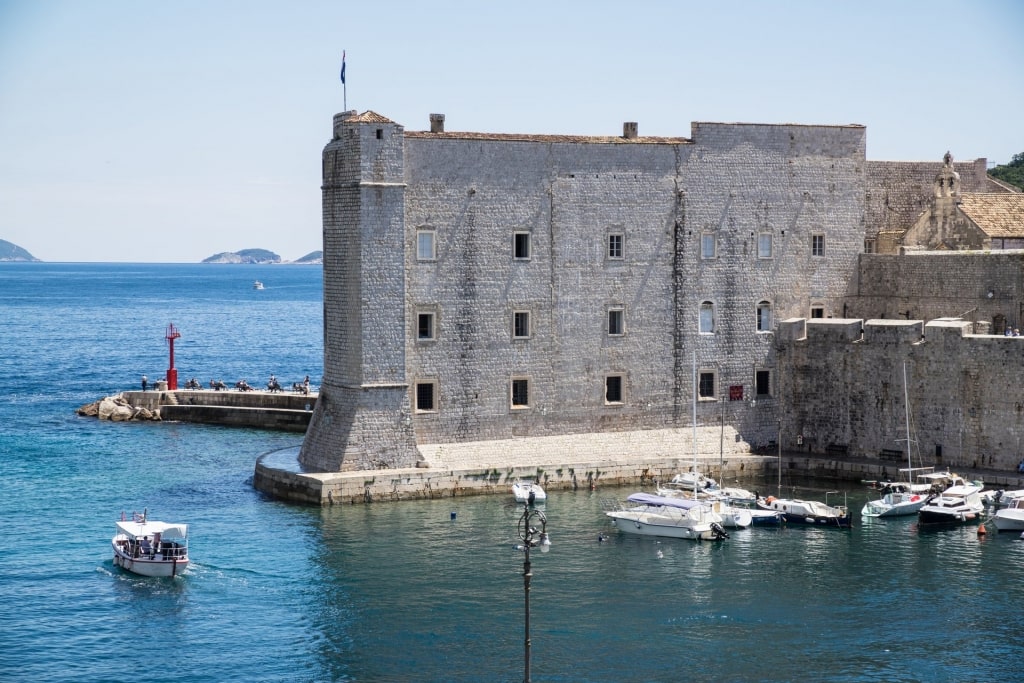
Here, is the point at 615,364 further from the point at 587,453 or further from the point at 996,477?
the point at 996,477

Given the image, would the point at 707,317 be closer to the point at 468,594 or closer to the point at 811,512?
the point at 811,512

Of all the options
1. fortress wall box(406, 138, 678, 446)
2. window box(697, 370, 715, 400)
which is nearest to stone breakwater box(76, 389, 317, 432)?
fortress wall box(406, 138, 678, 446)

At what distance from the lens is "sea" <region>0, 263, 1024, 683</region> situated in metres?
33.8

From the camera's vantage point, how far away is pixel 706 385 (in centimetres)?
5481

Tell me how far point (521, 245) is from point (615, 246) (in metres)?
3.52

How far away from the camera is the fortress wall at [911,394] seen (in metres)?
50.2

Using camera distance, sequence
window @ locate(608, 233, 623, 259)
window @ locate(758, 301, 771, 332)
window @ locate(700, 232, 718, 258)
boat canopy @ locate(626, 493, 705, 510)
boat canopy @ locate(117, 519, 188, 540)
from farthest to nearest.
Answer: window @ locate(758, 301, 771, 332) < window @ locate(700, 232, 718, 258) < window @ locate(608, 233, 623, 259) < boat canopy @ locate(626, 493, 705, 510) < boat canopy @ locate(117, 519, 188, 540)

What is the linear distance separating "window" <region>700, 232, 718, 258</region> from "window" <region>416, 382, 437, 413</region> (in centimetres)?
1103

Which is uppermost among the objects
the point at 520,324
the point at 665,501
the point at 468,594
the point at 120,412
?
the point at 520,324

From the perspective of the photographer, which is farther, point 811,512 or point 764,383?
point 764,383

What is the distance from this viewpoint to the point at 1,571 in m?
40.4

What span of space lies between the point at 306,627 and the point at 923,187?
A: 33156mm

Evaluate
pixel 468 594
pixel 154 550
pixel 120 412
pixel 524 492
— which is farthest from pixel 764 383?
pixel 120 412

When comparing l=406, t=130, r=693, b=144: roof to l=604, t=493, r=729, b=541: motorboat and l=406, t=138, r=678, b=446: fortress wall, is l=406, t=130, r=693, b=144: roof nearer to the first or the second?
l=406, t=138, r=678, b=446: fortress wall
